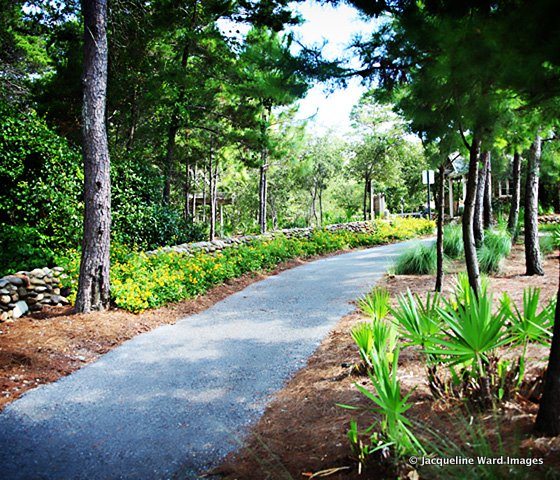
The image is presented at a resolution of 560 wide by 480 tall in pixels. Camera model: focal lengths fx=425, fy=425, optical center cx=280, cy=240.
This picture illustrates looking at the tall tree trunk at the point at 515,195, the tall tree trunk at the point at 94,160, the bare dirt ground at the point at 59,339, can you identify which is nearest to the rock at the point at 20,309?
the bare dirt ground at the point at 59,339

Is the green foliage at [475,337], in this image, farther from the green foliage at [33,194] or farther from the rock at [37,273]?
the green foliage at [33,194]

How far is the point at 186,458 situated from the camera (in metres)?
2.99

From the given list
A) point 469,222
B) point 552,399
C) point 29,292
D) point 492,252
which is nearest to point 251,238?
point 492,252

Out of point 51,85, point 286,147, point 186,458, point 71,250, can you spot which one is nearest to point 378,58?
point 186,458

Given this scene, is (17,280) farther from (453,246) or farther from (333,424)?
(453,246)

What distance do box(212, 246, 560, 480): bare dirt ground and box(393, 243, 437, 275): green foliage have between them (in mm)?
5252

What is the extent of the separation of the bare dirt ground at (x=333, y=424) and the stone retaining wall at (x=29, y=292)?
15.1 ft

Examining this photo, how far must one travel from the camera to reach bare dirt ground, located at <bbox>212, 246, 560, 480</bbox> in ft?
7.85

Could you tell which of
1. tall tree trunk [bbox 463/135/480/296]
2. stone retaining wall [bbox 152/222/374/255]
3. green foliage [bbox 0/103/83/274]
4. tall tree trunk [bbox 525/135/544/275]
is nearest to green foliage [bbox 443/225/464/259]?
tall tree trunk [bbox 525/135/544/275]

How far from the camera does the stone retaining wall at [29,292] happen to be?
6.34 metres

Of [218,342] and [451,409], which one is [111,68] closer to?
[218,342]

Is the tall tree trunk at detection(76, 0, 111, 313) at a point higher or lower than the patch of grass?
higher

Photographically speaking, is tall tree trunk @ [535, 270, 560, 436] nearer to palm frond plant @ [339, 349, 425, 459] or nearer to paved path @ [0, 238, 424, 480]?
palm frond plant @ [339, 349, 425, 459]

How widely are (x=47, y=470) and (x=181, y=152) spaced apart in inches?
532
